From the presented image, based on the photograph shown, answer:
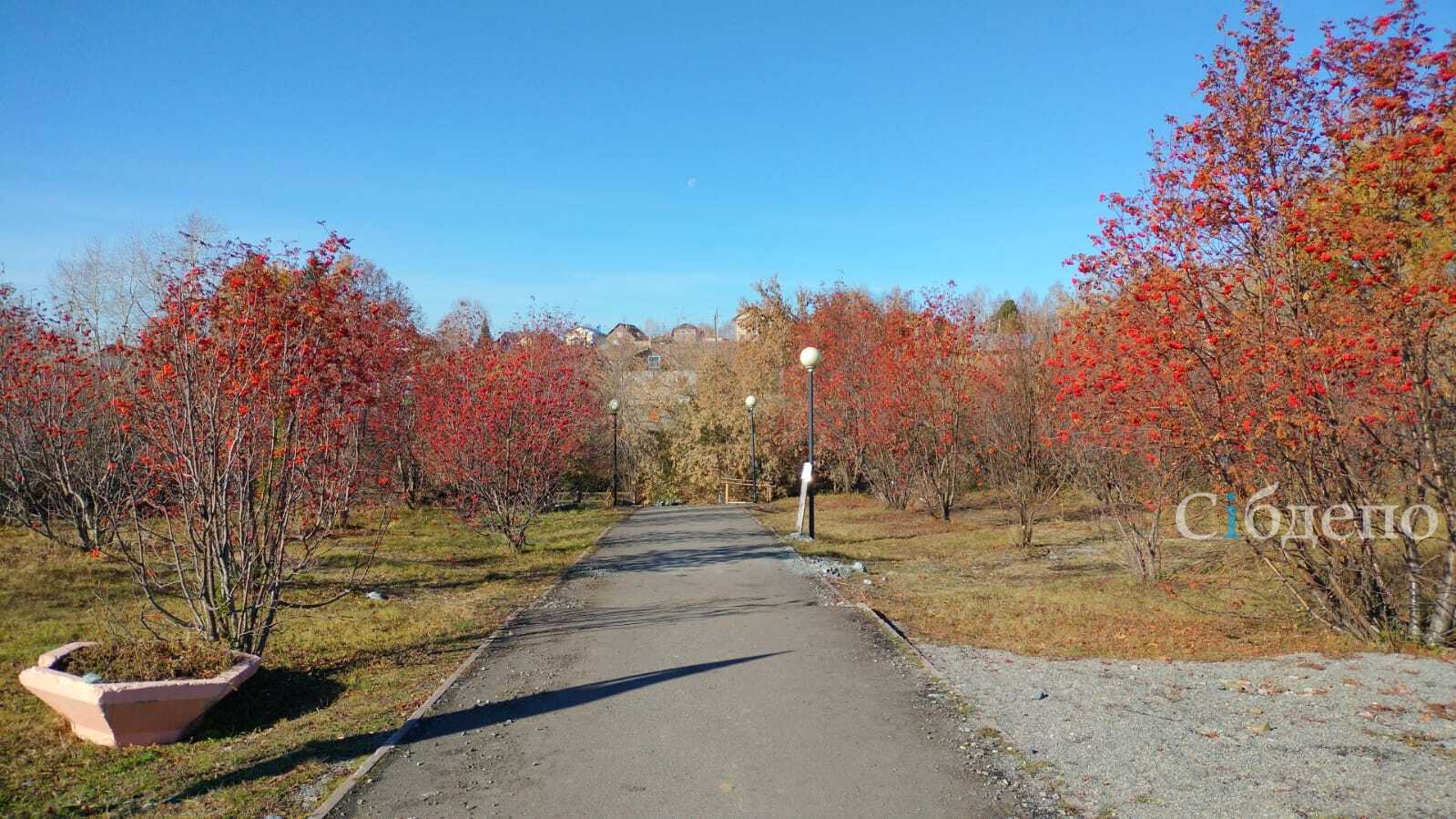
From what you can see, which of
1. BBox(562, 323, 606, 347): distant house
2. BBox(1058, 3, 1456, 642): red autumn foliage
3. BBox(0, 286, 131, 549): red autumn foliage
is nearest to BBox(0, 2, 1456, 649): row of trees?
BBox(1058, 3, 1456, 642): red autumn foliage

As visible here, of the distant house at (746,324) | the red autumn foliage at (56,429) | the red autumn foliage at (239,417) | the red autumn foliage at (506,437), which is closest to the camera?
the red autumn foliage at (239,417)

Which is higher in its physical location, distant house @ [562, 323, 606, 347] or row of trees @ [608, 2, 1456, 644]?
distant house @ [562, 323, 606, 347]

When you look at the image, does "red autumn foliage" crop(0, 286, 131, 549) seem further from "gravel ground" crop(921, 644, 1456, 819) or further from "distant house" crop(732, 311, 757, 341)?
"distant house" crop(732, 311, 757, 341)

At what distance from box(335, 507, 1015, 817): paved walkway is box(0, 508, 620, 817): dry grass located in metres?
0.49

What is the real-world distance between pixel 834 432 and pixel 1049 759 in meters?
19.5

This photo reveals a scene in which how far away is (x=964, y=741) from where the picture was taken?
489 centimetres

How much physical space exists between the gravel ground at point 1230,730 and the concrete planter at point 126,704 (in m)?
5.19

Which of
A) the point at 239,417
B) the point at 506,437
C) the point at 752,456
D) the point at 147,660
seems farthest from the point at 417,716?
the point at 752,456

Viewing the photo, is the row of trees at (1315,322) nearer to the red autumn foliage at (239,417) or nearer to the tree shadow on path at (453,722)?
the tree shadow on path at (453,722)

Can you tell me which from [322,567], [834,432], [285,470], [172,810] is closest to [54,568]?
[322,567]

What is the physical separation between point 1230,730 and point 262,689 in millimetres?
6847

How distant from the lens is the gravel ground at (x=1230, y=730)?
3982mm

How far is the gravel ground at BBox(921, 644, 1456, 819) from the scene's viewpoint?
398cm

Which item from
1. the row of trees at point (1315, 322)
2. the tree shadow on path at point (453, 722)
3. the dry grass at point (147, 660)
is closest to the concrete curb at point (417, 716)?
the tree shadow on path at point (453, 722)
